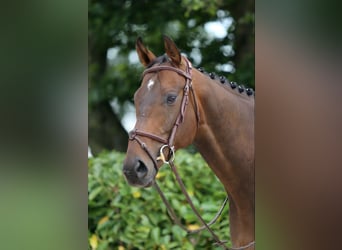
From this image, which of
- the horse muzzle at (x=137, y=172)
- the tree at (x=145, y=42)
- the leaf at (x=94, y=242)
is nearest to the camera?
the horse muzzle at (x=137, y=172)

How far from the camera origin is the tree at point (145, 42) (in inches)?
236

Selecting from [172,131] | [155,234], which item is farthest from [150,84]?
[155,234]

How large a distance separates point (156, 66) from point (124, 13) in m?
4.31

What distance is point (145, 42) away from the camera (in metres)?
6.18

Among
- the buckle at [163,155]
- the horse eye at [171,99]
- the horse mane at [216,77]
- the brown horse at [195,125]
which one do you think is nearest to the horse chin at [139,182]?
the brown horse at [195,125]

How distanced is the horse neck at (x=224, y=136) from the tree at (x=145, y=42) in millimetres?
3284

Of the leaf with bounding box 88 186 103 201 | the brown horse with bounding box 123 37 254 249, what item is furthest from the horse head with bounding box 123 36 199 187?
the leaf with bounding box 88 186 103 201

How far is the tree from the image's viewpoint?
19.6 ft

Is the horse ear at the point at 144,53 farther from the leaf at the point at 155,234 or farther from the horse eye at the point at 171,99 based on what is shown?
the leaf at the point at 155,234
